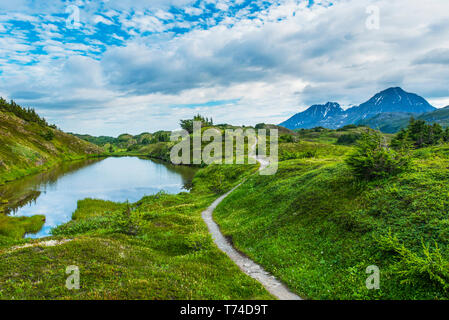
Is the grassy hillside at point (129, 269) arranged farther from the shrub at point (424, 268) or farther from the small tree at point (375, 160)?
the small tree at point (375, 160)

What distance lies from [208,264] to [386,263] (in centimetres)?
1206

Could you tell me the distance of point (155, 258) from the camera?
18.5 meters

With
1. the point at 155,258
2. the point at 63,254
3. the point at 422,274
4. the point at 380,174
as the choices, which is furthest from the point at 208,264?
the point at 380,174

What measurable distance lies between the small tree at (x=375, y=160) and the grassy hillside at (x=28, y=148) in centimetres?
9597

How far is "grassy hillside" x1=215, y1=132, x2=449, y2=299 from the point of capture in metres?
12.2

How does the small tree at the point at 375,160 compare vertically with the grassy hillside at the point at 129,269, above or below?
above

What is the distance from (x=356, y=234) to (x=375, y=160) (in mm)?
10203

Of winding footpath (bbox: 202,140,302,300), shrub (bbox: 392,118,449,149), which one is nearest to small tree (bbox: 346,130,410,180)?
winding footpath (bbox: 202,140,302,300)

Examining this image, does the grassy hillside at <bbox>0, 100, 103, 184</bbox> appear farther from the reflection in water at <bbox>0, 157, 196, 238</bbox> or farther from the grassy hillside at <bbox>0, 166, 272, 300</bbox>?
the grassy hillside at <bbox>0, 166, 272, 300</bbox>

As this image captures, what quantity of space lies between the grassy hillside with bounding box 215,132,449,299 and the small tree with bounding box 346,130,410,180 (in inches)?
42.7

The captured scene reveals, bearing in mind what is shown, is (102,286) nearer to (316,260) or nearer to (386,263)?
(316,260)

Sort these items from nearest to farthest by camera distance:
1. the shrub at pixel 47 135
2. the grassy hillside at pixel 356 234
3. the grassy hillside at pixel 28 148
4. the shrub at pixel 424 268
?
the shrub at pixel 424 268 → the grassy hillside at pixel 356 234 → the grassy hillside at pixel 28 148 → the shrub at pixel 47 135

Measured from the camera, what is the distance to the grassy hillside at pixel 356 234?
12164 mm

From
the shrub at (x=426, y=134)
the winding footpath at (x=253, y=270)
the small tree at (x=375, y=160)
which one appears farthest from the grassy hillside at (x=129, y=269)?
the shrub at (x=426, y=134)
